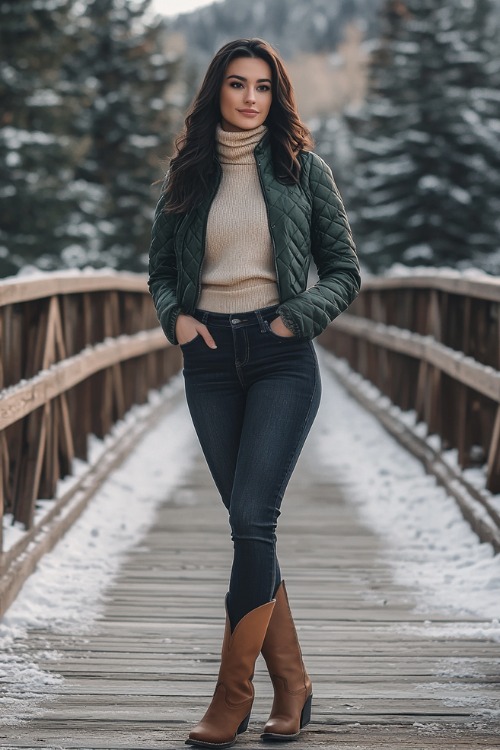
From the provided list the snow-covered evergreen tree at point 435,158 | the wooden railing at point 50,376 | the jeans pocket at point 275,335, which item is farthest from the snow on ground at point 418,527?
the snow-covered evergreen tree at point 435,158

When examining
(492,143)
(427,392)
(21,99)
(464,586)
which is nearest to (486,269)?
(492,143)

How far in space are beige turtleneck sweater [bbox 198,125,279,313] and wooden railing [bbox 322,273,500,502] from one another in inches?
105

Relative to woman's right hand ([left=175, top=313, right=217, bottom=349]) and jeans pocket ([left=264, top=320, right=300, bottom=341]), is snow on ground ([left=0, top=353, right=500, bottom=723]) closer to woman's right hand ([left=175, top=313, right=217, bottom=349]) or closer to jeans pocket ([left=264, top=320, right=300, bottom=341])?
woman's right hand ([left=175, top=313, right=217, bottom=349])

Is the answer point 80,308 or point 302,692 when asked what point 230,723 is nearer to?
point 302,692

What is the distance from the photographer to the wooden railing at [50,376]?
18.5ft

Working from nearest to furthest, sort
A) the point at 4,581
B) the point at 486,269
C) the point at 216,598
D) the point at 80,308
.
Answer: the point at 4,581
the point at 216,598
the point at 80,308
the point at 486,269

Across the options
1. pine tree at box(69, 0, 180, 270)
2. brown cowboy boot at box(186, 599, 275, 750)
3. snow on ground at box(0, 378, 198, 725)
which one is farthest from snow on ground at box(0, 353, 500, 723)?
pine tree at box(69, 0, 180, 270)

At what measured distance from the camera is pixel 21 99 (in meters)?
21.3

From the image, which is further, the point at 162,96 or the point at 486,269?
the point at 162,96

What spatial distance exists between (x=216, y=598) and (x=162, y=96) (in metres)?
31.7

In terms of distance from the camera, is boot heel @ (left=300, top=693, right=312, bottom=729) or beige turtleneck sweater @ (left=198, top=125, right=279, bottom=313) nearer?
beige turtleneck sweater @ (left=198, top=125, right=279, bottom=313)

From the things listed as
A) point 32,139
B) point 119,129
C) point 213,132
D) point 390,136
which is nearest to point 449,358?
point 213,132

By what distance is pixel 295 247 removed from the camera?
368 cm

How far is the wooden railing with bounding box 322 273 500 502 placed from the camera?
6.73 metres
